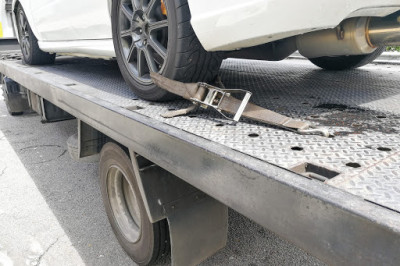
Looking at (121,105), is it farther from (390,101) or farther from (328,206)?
(390,101)

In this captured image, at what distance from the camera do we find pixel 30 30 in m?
4.37

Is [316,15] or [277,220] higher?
[316,15]

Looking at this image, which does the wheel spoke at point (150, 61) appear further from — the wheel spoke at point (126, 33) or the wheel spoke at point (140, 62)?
the wheel spoke at point (126, 33)

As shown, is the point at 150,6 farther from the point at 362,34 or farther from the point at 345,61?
the point at 345,61

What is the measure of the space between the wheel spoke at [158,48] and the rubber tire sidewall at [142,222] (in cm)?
58

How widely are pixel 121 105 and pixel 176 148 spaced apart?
0.74 meters

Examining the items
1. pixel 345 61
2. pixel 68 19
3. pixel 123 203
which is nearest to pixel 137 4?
pixel 123 203

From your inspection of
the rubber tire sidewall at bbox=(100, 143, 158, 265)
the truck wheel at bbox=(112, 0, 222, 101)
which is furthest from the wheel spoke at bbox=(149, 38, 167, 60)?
the rubber tire sidewall at bbox=(100, 143, 158, 265)

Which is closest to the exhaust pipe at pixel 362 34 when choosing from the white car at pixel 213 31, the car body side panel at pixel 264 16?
the white car at pixel 213 31

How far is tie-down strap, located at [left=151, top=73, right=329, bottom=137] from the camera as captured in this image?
1437mm

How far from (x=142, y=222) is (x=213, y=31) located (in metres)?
1.09

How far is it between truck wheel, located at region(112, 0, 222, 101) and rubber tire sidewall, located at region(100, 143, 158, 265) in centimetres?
40

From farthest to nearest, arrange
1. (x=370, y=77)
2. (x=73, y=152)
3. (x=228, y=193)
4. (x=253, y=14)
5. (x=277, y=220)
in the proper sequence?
(x=370, y=77) < (x=73, y=152) < (x=253, y=14) < (x=228, y=193) < (x=277, y=220)

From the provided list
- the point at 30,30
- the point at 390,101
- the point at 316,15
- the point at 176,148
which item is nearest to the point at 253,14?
the point at 316,15
